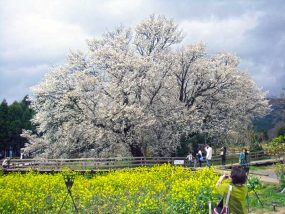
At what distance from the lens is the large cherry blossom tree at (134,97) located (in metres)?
30.8

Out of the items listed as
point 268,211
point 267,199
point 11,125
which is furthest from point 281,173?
point 11,125

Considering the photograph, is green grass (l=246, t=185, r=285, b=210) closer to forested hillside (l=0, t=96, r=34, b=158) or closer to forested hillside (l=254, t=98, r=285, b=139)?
forested hillside (l=254, t=98, r=285, b=139)

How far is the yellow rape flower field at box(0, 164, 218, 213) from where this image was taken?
39.4 feet

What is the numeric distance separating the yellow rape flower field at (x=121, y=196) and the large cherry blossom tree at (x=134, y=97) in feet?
40.1

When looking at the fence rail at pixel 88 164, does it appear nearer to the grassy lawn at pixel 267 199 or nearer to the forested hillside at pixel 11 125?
the grassy lawn at pixel 267 199

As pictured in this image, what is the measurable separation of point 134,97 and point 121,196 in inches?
719

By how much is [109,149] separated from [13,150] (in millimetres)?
38174

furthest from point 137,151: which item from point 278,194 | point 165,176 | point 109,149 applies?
point 278,194

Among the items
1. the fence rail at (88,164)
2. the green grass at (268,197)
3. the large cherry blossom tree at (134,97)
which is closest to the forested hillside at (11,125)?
the large cherry blossom tree at (134,97)

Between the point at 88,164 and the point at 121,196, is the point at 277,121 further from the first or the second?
the point at 121,196

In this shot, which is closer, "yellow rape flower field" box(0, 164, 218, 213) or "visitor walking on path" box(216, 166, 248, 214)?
"visitor walking on path" box(216, 166, 248, 214)

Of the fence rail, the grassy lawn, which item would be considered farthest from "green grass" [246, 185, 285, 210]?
the fence rail

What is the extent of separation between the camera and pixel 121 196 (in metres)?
14.3

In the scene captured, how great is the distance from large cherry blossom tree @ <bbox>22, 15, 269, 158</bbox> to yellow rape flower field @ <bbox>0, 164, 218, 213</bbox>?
40.1 feet
